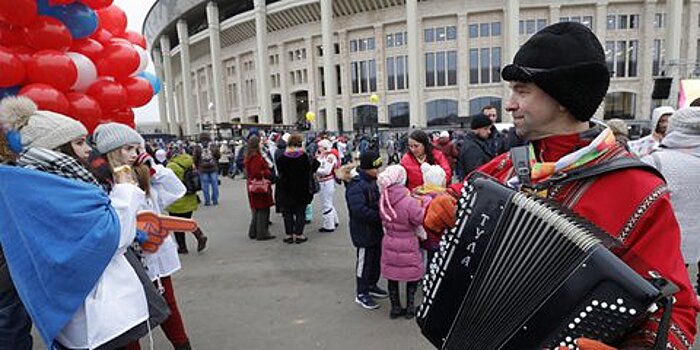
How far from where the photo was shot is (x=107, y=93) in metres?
5.07

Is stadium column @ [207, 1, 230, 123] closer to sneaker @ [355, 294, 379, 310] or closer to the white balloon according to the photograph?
the white balloon

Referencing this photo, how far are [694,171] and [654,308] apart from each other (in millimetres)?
3114

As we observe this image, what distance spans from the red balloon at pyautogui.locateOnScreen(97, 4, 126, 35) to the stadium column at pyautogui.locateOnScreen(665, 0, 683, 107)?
4309 cm

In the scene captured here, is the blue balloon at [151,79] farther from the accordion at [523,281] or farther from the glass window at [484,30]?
the glass window at [484,30]

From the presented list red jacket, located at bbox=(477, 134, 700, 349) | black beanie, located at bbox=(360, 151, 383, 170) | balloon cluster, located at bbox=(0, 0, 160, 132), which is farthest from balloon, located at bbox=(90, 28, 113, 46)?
red jacket, located at bbox=(477, 134, 700, 349)

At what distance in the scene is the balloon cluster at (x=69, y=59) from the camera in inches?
168

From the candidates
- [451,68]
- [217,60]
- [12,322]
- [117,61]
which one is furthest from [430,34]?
[12,322]

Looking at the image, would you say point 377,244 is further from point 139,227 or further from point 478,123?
point 139,227

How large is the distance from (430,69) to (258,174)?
36.1m

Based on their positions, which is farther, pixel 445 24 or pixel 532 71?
pixel 445 24

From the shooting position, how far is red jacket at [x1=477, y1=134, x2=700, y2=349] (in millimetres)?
1141

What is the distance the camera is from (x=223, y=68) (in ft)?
177

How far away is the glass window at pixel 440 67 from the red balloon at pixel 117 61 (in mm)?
37517

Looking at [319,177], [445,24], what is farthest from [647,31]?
[319,177]
